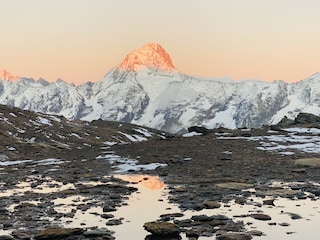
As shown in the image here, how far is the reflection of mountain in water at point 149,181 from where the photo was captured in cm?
2261

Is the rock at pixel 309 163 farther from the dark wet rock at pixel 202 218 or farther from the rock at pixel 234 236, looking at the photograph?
the rock at pixel 234 236

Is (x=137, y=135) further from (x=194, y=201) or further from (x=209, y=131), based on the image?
(x=194, y=201)

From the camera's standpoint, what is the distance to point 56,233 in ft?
41.1

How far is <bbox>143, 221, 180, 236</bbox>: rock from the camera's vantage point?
1258cm

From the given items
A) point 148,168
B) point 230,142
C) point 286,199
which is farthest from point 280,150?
point 286,199

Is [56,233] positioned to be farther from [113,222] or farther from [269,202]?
[269,202]

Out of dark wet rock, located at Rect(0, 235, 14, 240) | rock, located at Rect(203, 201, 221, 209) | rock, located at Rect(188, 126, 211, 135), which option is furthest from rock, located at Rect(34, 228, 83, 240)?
rock, located at Rect(188, 126, 211, 135)

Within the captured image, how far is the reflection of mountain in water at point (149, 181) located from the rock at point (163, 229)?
8.81 m

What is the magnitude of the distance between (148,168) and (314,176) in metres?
11.4

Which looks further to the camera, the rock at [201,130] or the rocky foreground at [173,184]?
the rock at [201,130]

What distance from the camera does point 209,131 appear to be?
57.8 metres

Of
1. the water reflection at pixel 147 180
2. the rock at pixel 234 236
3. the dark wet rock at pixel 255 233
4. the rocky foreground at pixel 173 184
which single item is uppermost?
the rock at pixel 234 236

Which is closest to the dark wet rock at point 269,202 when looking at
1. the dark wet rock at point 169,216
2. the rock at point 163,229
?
the dark wet rock at point 169,216

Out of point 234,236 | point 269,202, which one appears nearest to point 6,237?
point 234,236
